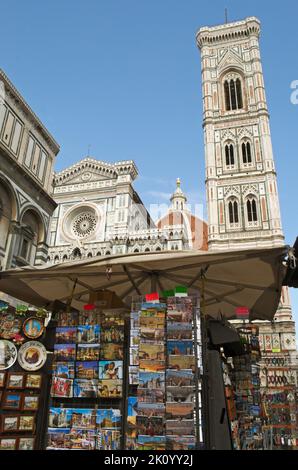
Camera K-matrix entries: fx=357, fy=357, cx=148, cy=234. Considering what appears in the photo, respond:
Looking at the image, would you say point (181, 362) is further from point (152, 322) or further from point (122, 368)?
point (122, 368)

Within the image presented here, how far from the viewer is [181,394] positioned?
10.9ft

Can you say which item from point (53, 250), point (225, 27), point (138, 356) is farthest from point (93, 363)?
point (225, 27)

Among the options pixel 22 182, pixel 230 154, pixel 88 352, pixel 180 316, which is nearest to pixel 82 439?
pixel 88 352

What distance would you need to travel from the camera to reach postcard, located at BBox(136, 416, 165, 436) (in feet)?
10.8

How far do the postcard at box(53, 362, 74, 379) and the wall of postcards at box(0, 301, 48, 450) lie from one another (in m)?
0.36

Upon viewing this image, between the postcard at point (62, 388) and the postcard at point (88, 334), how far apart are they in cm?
43

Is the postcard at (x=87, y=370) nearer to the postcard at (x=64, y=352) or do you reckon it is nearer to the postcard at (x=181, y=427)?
the postcard at (x=64, y=352)

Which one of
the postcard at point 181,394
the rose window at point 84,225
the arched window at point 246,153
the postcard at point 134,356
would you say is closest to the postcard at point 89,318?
the postcard at point 134,356

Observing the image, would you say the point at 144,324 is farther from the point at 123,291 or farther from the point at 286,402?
the point at 286,402

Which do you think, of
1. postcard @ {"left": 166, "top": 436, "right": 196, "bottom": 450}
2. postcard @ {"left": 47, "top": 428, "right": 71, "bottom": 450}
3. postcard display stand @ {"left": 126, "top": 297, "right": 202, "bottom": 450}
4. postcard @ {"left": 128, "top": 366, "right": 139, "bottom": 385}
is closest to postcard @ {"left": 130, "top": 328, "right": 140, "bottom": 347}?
postcard display stand @ {"left": 126, "top": 297, "right": 202, "bottom": 450}

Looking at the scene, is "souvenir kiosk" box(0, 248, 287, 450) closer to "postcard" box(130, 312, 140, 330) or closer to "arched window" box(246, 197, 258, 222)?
"postcard" box(130, 312, 140, 330)

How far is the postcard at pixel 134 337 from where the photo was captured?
3697 mm

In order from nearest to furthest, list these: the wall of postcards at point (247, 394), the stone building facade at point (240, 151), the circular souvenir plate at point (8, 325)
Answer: the circular souvenir plate at point (8, 325) → the wall of postcards at point (247, 394) → the stone building facade at point (240, 151)
